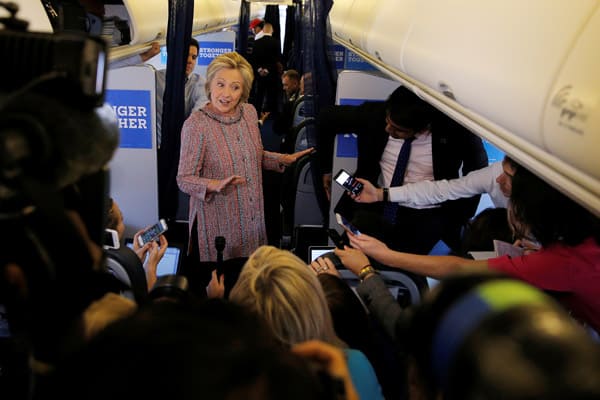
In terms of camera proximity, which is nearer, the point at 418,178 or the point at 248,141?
the point at 248,141

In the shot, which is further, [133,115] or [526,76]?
A: [133,115]

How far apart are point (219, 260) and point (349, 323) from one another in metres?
1.16

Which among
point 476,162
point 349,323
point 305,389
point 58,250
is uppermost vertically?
point 58,250

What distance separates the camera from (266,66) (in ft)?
27.7

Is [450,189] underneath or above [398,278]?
above

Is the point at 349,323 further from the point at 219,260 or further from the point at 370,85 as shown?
the point at 370,85

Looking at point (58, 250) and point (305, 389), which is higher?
point (58, 250)

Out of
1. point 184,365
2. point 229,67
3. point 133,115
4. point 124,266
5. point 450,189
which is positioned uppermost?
point 229,67

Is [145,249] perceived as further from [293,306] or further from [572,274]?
[572,274]

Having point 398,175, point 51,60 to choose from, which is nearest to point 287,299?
point 51,60

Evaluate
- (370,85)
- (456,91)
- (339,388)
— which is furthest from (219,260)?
(339,388)

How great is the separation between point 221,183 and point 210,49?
553 cm

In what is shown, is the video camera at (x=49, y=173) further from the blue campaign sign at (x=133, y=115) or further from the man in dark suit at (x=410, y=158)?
the blue campaign sign at (x=133, y=115)

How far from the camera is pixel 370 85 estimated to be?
3.45 m
